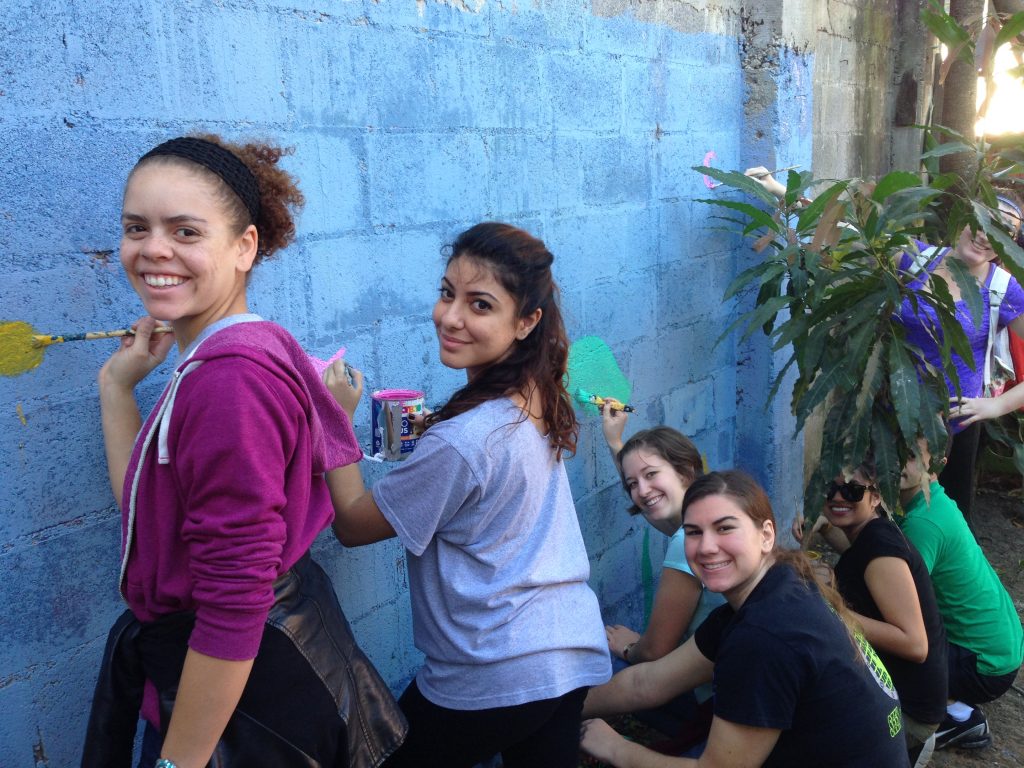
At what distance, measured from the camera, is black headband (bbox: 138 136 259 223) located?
1626 mm

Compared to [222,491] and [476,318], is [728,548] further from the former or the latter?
[222,491]

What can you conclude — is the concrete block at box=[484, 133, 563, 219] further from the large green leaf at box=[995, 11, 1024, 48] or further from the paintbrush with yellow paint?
the large green leaf at box=[995, 11, 1024, 48]

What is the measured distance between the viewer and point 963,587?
11.0 ft

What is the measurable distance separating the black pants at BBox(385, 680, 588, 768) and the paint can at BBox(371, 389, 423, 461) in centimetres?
56

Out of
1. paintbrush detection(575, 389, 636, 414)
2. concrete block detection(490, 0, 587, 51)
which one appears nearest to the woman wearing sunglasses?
paintbrush detection(575, 389, 636, 414)

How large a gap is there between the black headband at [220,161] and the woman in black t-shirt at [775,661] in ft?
4.75

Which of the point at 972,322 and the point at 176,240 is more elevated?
the point at 176,240

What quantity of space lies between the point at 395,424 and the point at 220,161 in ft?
2.83

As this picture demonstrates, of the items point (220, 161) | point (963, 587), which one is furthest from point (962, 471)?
point (220, 161)

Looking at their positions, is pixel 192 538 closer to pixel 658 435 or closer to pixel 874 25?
Answer: pixel 658 435

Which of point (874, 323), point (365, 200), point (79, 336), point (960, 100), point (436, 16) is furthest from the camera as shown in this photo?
point (960, 100)

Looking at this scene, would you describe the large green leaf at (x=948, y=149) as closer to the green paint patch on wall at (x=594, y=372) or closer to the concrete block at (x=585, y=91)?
the concrete block at (x=585, y=91)

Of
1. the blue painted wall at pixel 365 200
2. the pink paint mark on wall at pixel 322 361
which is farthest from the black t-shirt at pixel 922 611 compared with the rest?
the pink paint mark on wall at pixel 322 361

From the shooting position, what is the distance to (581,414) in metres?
3.55
